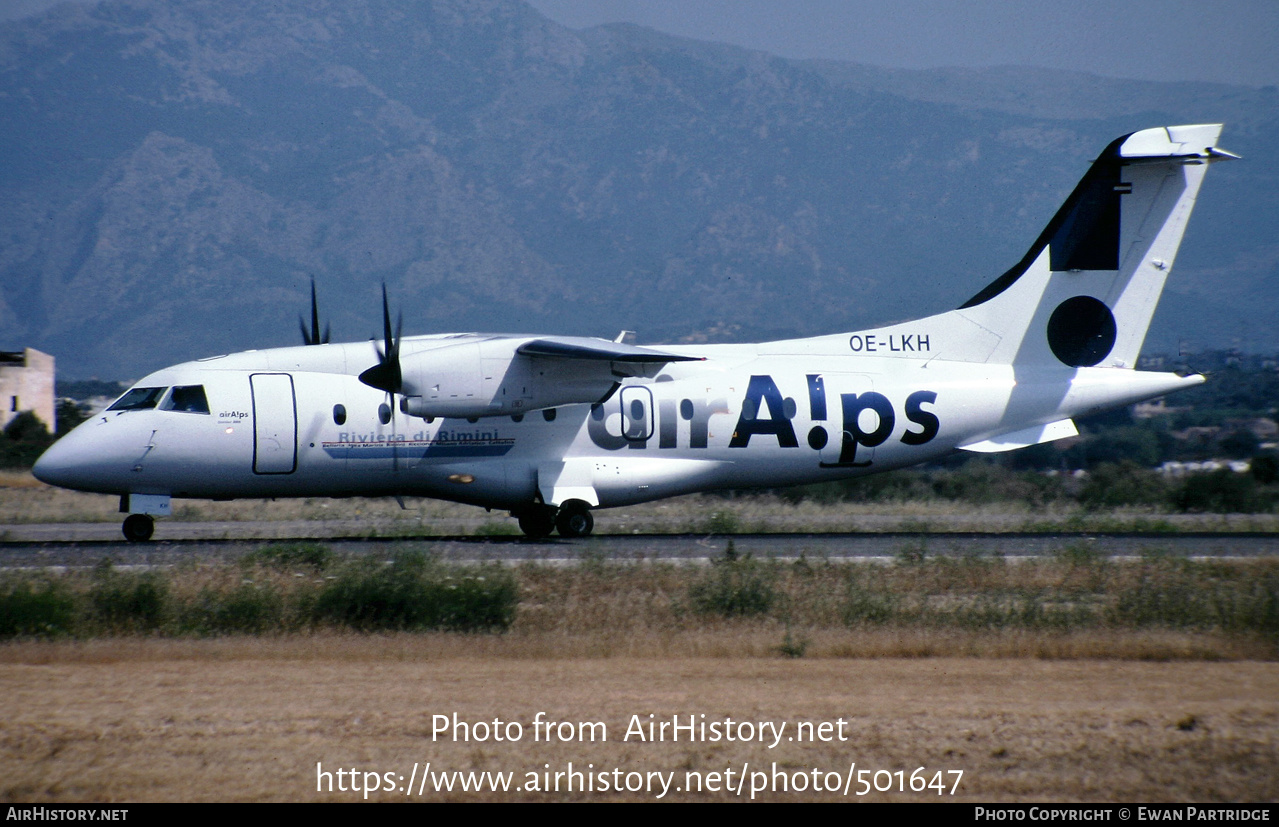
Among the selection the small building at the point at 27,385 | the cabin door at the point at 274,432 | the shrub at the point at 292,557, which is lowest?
the shrub at the point at 292,557

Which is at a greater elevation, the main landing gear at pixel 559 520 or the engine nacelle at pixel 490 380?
the engine nacelle at pixel 490 380

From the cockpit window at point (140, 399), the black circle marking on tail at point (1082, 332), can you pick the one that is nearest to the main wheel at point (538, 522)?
the cockpit window at point (140, 399)

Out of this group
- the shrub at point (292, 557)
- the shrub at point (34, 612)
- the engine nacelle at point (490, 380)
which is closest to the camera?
the shrub at point (34, 612)

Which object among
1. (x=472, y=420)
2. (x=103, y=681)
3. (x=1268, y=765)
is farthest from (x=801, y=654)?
(x=472, y=420)

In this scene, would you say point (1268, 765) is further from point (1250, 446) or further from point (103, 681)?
point (1250, 446)

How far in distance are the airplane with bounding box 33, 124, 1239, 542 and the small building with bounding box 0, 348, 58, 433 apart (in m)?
44.9

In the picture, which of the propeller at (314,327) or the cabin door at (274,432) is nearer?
Result: the cabin door at (274,432)

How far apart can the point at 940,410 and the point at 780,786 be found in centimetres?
1383

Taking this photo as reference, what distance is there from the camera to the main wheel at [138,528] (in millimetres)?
18531

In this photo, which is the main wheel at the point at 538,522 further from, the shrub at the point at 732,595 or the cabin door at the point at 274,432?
the shrub at the point at 732,595

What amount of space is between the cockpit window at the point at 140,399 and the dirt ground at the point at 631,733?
346 inches

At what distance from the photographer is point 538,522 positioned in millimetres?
20094

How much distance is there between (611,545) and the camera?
18.3 meters

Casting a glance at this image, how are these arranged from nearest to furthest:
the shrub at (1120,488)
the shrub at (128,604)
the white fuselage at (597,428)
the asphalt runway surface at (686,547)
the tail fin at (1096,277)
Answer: the shrub at (128,604) < the asphalt runway surface at (686,547) < the white fuselage at (597,428) < the tail fin at (1096,277) < the shrub at (1120,488)
